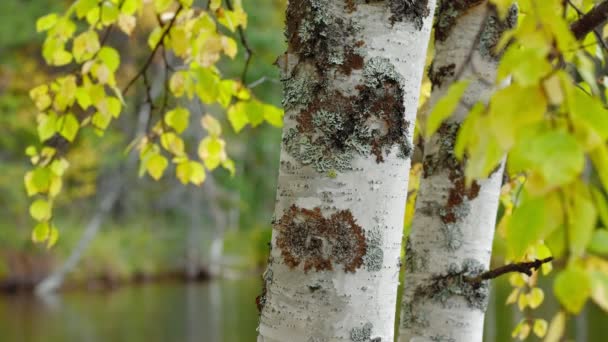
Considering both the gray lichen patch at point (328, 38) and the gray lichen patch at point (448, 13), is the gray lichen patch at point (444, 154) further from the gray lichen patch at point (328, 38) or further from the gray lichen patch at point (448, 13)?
the gray lichen patch at point (328, 38)

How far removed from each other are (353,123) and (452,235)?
1.87 ft

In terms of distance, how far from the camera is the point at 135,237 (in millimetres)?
14555

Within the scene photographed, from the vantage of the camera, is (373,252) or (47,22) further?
(47,22)

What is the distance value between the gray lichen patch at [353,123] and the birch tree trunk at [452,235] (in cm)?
48

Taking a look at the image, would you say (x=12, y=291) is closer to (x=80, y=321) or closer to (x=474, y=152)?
(x=80, y=321)

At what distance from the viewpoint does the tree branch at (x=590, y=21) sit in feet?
3.74

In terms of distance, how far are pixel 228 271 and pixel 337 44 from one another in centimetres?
1406

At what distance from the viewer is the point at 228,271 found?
1483 centimetres

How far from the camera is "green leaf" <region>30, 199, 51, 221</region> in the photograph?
192cm

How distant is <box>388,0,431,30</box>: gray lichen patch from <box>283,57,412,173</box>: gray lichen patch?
0.07 meters

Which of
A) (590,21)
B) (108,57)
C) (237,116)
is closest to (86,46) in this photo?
(108,57)

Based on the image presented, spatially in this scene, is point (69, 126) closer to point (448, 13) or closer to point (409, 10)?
point (448, 13)

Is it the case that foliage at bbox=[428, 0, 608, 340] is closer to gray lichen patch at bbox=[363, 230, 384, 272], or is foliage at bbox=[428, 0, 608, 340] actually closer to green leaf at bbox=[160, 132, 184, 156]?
gray lichen patch at bbox=[363, 230, 384, 272]

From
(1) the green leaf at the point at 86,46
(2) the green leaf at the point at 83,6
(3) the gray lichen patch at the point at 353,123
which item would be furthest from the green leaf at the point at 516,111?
(1) the green leaf at the point at 86,46
